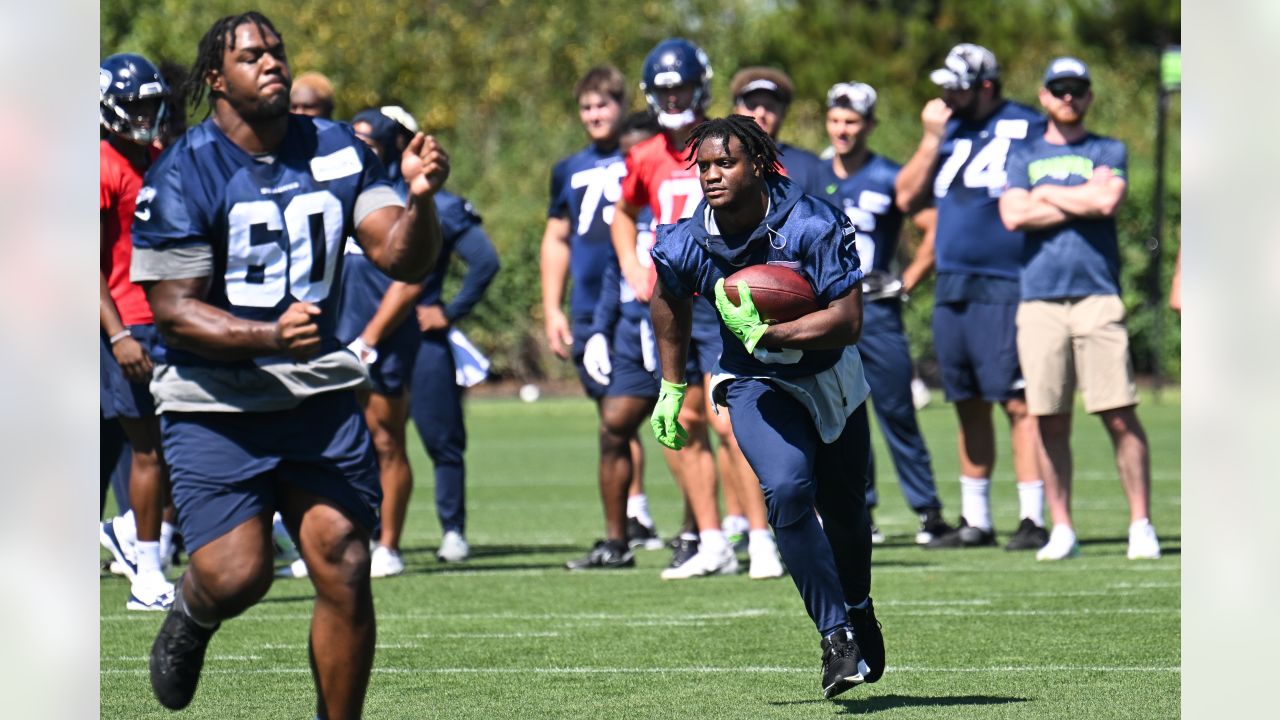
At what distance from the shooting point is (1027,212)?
32.8ft

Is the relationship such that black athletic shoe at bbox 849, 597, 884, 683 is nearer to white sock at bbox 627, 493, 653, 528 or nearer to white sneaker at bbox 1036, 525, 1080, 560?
white sneaker at bbox 1036, 525, 1080, 560

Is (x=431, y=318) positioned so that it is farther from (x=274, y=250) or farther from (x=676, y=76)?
(x=274, y=250)

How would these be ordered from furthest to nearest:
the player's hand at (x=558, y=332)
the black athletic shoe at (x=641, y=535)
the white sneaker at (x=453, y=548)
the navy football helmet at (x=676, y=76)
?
1. the black athletic shoe at (x=641, y=535)
2. the white sneaker at (x=453, y=548)
3. the player's hand at (x=558, y=332)
4. the navy football helmet at (x=676, y=76)

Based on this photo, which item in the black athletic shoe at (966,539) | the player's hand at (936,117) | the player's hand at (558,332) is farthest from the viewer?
the black athletic shoe at (966,539)

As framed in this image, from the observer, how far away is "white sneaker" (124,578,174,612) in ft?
28.2

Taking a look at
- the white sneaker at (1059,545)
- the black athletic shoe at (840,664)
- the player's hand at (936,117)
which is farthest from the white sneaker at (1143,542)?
the black athletic shoe at (840,664)

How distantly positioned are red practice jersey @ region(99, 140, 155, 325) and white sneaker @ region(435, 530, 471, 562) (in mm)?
2441

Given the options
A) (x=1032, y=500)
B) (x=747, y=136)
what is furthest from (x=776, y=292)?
(x=1032, y=500)

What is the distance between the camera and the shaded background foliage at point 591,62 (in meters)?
28.0

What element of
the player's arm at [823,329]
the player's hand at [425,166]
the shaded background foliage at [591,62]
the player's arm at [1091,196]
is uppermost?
the shaded background foliage at [591,62]

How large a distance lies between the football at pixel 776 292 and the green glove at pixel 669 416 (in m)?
0.52

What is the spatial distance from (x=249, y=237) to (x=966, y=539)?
6410 mm

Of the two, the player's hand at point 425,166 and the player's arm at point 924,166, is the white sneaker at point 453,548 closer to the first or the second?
the player's arm at point 924,166
